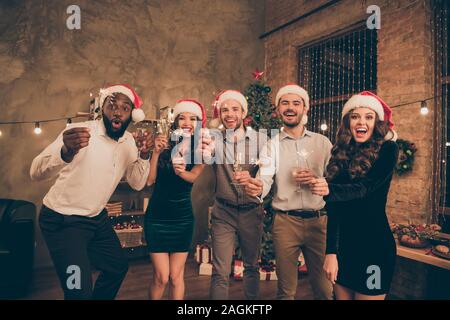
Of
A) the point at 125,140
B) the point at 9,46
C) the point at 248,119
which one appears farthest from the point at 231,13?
the point at 125,140

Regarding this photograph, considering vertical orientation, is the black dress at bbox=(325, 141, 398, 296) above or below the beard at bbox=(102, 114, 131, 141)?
below

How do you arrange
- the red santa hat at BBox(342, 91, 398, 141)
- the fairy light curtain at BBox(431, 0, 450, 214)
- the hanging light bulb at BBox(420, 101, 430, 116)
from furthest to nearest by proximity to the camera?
the fairy light curtain at BBox(431, 0, 450, 214), the hanging light bulb at BBox(420, 101, 430, 116), the red santa hat at BBox(342, 91, 398, 141)

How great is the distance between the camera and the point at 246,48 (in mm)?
5867

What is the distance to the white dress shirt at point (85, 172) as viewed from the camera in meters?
2.14

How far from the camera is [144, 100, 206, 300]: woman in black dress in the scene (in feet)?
7.82

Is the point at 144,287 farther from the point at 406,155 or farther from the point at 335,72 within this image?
the point at 335,72

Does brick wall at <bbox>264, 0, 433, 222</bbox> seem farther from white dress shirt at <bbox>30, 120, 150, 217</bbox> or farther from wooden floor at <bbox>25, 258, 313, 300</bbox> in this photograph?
white dress shirt at <bbox>30, 120, 150, 217</bbox>

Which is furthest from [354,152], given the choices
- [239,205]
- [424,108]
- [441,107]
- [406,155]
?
[441,107]

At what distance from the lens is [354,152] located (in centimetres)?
196

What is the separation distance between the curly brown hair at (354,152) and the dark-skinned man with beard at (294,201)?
0.33m

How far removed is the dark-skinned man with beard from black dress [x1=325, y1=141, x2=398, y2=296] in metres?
0.45

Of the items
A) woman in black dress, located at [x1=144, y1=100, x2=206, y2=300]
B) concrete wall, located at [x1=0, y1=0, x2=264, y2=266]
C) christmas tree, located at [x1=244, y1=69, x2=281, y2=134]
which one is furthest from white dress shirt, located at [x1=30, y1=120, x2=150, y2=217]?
concrete wall, located at [x1=0, y1=0, x2=264, y2=266]

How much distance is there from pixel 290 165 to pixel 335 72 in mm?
2958
